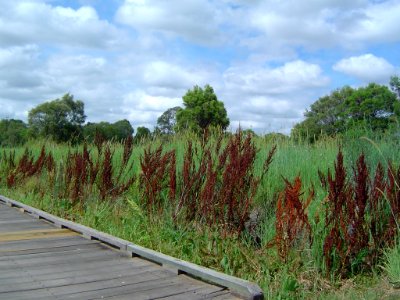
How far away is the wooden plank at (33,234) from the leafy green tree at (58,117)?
51.4m

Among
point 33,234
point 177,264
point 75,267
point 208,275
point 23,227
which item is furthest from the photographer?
→ point 23,227

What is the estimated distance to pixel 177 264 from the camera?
17.3 ft

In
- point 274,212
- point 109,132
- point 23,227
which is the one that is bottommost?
point 23,227

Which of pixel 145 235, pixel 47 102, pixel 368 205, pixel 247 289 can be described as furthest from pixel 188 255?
pixel 47 102

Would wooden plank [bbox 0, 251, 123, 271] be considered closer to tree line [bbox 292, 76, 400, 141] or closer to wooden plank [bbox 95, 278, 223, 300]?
wooden plank [bbox 95, 278, 223, 300]

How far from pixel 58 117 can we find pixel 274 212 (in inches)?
2265

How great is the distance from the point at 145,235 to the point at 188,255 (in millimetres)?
1164

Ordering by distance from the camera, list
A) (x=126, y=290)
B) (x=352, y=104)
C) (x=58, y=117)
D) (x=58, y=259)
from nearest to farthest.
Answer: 1. (x=126, y=290)
2. (x=58, y=259)
3. (x=352, y=104)
4. (x=58, y=117)

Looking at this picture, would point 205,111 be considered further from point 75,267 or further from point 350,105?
point 75,267

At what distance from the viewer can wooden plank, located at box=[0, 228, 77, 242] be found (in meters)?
7.34

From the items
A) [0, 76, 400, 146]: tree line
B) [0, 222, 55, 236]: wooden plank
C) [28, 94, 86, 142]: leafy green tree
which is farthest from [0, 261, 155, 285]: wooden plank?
[28, 94, 86, 142]: leafy green tree

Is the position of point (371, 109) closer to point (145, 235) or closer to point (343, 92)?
point (343, 92)

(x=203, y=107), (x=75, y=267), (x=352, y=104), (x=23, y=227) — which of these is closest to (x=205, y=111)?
(x=203, y=107)

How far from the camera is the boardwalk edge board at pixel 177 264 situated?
4.43 m
